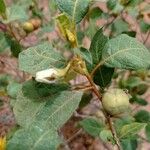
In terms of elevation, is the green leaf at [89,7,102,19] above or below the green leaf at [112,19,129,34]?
above

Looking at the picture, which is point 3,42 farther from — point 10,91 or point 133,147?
point 133,147

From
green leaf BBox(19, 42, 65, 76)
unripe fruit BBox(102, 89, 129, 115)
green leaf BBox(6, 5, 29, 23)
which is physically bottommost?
green leaf BBox(6, 5, 29, 23)

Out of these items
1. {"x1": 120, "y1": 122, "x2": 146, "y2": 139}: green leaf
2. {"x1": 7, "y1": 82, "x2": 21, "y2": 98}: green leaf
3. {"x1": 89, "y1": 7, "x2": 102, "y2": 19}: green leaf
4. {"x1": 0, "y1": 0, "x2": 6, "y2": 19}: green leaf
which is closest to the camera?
{"x1": 120, "y1": 122, "x2": 146, "y2": 139}: green leaf

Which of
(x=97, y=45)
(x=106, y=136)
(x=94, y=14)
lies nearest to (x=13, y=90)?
(x=106, y=136)

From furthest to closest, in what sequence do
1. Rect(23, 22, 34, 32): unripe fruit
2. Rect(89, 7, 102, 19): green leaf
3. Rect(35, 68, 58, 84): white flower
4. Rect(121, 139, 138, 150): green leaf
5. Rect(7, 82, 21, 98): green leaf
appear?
Rect(89, 7, 102, 19): green leaf < Rect(23, 22, 34, 32): unripe fruit < Rect(121, 139, 138, 150): green leaf < Rect(7, 82, 21, 98): green leaf < Rect(35, 68, 58, 84): white flower

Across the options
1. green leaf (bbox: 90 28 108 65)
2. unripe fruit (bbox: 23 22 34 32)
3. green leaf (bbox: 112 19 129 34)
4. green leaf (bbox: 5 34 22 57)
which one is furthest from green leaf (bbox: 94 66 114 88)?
green leaf (bbox: 112 19 129 34)

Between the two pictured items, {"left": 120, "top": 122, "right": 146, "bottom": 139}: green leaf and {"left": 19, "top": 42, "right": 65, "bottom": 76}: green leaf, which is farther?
{"left": 120, "top": 122, "right": 146, "bottom": 139}: green leaf

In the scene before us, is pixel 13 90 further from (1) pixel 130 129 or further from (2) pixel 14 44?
(1) pixel 130 129

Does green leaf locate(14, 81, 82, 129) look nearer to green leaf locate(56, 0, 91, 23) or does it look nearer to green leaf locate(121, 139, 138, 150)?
green leaf locate(56, 0, 91, 23)

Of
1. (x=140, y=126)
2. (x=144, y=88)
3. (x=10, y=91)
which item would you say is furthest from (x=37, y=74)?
(x=144, y=88)
